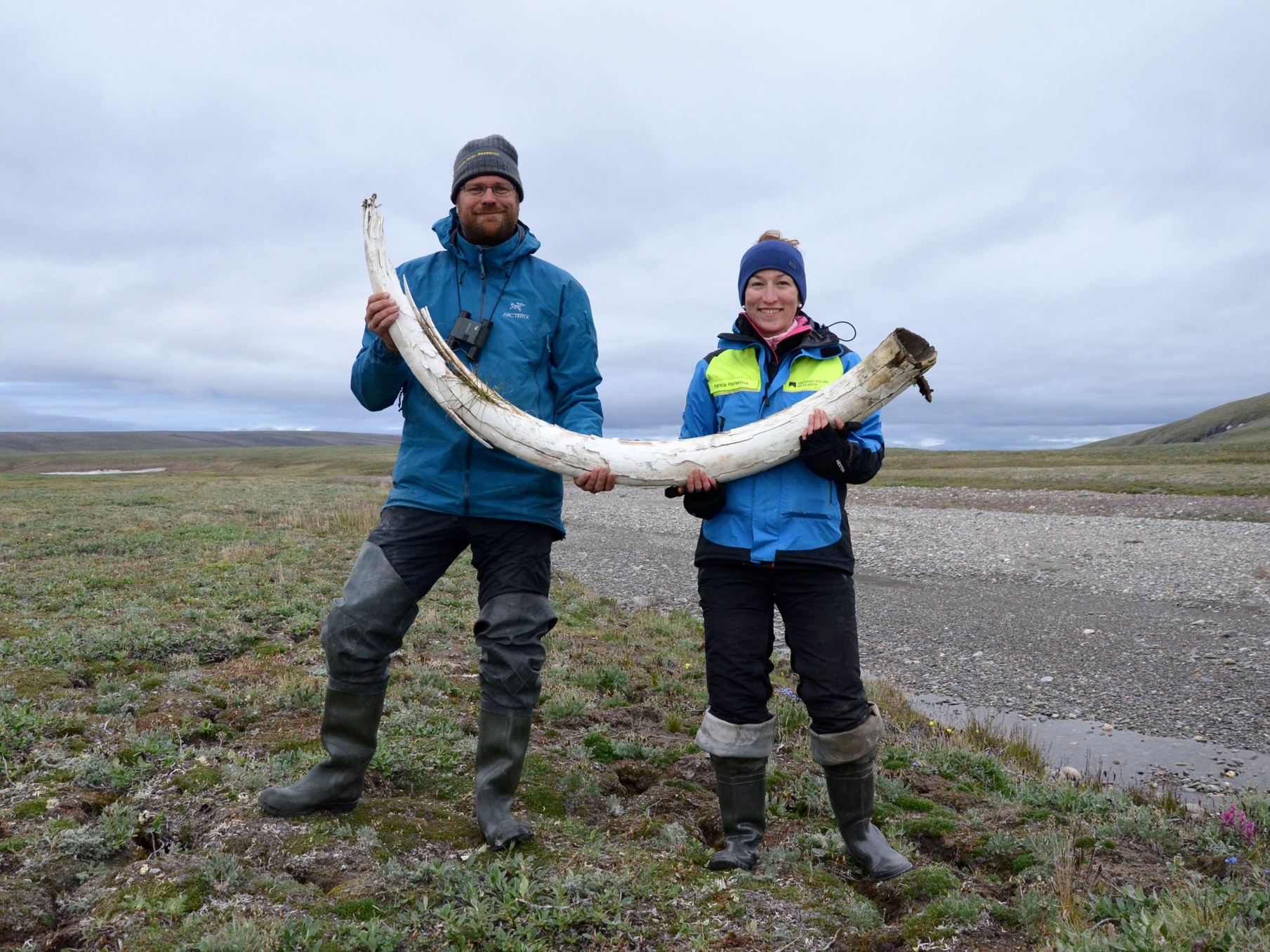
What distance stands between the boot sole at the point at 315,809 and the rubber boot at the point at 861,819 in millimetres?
2559

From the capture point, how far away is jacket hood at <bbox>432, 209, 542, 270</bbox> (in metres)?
4.14

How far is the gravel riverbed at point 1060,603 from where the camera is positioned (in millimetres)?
9078

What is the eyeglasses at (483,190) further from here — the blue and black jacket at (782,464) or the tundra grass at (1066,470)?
the tundra grass at (1066,470)

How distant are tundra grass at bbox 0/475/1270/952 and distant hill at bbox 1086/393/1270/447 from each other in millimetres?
168695

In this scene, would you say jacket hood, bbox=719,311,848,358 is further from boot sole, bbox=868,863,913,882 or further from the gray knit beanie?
boot sole, bbox=868,863,913,882

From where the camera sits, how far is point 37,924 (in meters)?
3.12

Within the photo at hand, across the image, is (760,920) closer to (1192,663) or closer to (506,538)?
(506,538)

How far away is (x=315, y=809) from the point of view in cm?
405

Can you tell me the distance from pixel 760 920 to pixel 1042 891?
145 cm

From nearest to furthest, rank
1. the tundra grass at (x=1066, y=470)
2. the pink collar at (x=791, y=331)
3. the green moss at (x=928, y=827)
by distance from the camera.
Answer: the pink collar at (x=791, y=331)
the green moss at (x=928, y=827)
the tundra grass at (x=1066, y=470)

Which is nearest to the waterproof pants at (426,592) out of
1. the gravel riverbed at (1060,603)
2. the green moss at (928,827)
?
the green moss at (928,827)

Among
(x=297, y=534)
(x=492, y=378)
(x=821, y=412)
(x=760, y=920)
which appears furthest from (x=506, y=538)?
(x=297, y=534)

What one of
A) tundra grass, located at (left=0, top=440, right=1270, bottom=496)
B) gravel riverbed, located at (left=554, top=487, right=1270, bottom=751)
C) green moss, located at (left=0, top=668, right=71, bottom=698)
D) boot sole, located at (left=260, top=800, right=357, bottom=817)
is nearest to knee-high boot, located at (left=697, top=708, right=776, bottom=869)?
boot sole, located at (left=260, top=800, right=357, bottom=817)

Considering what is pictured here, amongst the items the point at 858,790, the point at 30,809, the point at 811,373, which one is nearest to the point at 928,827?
the point at 858,790
